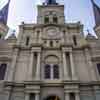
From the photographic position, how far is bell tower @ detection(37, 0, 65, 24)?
2226 centimetres

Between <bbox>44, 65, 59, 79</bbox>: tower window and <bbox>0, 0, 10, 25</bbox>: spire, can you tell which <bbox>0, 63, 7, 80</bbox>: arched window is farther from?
<bbox>0, 0, 10, 25</bbox>: spire

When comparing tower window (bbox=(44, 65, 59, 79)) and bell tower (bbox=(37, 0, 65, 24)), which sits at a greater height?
bell tower (bbox=(37, 0, 65, 24))

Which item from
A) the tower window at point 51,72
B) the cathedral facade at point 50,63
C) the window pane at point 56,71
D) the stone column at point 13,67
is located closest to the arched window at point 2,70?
the cathedral facade at point 50,63

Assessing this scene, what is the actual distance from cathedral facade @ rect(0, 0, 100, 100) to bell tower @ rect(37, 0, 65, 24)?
33 cm

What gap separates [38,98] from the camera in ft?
44.1

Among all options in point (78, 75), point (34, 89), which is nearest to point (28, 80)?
point (34, 89)

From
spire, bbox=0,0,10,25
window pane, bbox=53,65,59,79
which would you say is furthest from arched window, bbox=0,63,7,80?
spire, bbox=0,0,10,25

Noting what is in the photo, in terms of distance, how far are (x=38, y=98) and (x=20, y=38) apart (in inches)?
325

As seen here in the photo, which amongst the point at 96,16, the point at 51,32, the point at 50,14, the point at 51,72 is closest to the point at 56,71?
the point at 51,72

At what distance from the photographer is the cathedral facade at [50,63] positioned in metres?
13.9

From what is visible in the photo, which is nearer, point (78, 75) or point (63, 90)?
point (63, 90)

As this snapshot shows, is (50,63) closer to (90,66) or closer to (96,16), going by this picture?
(90,66)

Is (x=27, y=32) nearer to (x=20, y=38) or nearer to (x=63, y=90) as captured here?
(x=20, y=38)

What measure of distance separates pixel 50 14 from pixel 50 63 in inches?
360
